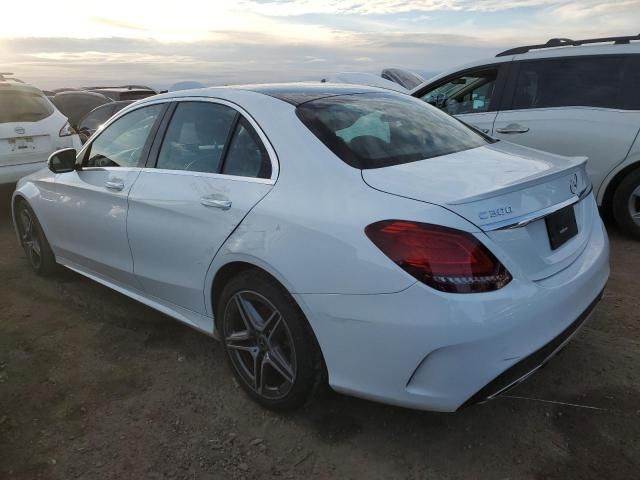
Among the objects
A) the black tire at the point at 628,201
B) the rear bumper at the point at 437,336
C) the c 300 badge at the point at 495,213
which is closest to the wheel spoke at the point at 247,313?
the rear bumper at the point at 437,336

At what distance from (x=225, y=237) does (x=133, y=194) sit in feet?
3.16

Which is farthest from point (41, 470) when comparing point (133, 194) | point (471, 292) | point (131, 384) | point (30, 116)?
point (30, 116)

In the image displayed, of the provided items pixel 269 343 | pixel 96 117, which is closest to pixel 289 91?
pixel 269 343

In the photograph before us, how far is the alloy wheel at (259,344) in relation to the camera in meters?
2.57

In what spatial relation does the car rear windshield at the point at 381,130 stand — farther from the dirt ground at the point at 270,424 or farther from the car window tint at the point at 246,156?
the dirt ground at the point at 270,424

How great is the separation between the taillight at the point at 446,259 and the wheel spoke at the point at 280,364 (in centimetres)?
84

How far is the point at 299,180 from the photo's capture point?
8.07ft

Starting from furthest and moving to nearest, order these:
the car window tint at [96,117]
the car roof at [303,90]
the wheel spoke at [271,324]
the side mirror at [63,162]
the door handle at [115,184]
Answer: the car window tint at [96,117] → the side mirror at [63,162] → the door handle at [115,184] → the car roof at [303,90] → the wheel spoke at [271,324]

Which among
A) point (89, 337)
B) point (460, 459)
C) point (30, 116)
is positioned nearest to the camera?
point (460, 459)

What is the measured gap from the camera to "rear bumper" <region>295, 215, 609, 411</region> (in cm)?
202

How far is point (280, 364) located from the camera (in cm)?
261

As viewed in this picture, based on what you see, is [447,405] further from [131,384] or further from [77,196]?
[77,196]

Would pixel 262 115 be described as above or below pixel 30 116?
above

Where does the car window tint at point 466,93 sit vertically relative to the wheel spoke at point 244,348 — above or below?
above
